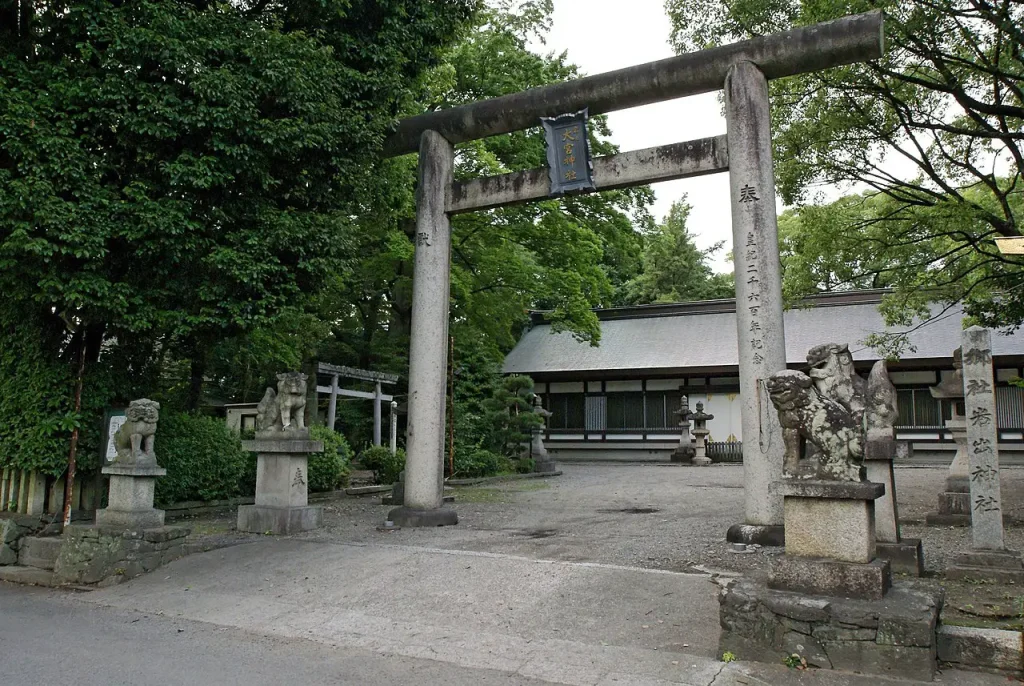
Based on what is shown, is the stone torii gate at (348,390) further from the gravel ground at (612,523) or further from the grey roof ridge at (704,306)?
the grey roof ridge at (704,306)

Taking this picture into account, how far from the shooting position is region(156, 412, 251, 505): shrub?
1084cm

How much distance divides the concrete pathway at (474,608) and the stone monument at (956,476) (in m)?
5.10

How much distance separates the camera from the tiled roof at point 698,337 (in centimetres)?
2327

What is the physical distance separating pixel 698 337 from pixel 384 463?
1450cm

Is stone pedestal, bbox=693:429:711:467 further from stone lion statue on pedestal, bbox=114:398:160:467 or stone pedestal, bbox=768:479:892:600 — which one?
stone pedestal, bbox=768:479:892:600

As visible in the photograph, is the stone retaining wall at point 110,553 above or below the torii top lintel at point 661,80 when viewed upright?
below

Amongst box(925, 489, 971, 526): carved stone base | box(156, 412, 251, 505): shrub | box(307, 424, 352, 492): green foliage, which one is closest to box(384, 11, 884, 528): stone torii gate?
box(925, 489, 971, 526): carved stone base

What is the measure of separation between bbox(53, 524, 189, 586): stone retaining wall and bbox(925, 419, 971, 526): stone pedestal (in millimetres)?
9513

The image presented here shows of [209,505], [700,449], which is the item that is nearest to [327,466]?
[209,505]

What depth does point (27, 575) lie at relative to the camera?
334 inches

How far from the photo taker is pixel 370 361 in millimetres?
20844

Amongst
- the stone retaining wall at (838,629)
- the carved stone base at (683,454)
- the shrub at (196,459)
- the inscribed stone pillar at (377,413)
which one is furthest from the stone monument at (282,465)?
the carved stone base at (683,454)

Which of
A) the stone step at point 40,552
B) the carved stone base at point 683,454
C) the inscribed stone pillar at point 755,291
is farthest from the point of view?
Result: the carved stone base at point 683,454

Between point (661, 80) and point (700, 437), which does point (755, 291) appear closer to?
point (661, 80)
